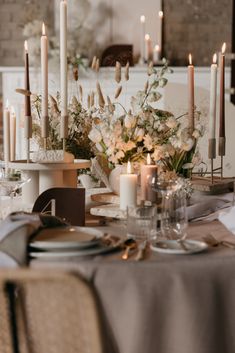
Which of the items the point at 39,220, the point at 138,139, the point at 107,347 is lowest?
the point at 107,347

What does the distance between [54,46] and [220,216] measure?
4.54 m

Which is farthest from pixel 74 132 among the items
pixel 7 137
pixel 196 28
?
pixel 196 28

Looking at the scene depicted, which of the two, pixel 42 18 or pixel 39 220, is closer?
pixel 39 220

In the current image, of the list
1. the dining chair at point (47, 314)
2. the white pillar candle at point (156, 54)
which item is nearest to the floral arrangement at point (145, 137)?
the dining chair at point (47, 314)

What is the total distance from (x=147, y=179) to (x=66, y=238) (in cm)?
52

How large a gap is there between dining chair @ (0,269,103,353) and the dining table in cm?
13

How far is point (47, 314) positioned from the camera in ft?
4.64

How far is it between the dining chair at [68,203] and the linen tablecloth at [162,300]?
19.3 inches

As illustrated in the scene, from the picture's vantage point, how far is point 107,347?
5.09 feet

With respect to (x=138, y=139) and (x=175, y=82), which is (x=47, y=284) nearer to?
(x=138, y=139)

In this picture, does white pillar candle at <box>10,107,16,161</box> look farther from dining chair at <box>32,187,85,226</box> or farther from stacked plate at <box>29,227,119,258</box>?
stacked plate at <box>29,227,119,258</box>

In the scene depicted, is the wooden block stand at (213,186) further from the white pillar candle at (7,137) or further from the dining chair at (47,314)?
the dining chair at (47,314)

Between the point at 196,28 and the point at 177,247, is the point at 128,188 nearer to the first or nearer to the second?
the point at 177,247

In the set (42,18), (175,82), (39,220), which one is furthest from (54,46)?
(39,220)
